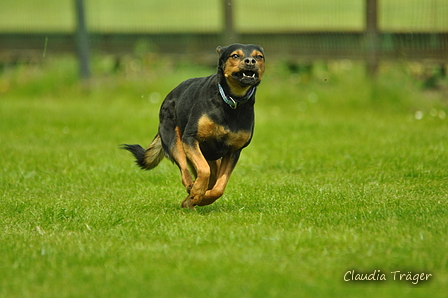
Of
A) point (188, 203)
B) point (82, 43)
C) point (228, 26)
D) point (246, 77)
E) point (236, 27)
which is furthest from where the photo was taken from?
point (82, 43)

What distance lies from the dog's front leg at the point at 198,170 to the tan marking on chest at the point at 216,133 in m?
0.10

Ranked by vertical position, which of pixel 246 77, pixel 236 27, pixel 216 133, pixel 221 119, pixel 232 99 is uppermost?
pixel 246 77

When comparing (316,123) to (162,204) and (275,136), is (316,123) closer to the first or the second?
(275,136)

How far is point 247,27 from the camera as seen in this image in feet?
47.6

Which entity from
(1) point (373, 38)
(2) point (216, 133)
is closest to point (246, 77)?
(2) point (216, 133)

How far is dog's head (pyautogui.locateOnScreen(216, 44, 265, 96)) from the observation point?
19.4 ft

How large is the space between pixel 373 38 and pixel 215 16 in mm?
3513

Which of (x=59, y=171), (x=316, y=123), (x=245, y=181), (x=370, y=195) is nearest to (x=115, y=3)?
(x=316, y=123)

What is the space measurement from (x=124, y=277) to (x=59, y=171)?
4.37 metres

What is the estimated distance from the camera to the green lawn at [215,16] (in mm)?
12945

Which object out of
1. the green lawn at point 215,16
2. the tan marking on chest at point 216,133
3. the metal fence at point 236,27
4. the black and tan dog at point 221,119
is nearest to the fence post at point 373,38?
the metal fence at point 236,27

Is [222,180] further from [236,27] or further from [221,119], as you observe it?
[236,27]

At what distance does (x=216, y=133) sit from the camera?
6109 mm

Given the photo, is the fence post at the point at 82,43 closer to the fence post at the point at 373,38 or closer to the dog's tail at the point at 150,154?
the fence post at the point at 373,38
